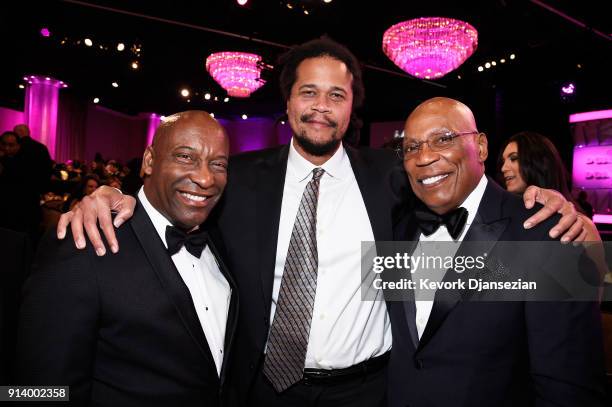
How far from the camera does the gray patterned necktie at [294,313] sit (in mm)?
2080

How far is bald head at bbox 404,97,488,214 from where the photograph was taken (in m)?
1.89

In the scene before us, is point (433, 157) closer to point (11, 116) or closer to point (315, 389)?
point (315, 389)

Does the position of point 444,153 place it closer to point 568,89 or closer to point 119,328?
point 119,328

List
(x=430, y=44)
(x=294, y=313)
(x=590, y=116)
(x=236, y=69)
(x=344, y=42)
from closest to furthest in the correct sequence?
1. (x=294, y=313)
2. (x=430, y=44)
3. (x=344, y=42)
4. (x=236, y=69)
5. (x=590, y=116)

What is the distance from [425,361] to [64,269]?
1.37 metres

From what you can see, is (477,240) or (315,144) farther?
(315,144)

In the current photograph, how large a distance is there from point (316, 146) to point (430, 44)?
469 cm

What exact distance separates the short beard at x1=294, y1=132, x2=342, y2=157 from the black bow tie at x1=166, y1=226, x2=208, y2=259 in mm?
816

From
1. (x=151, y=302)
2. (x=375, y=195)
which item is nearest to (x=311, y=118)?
(x=375, y=195)

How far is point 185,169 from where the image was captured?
5.93 ft

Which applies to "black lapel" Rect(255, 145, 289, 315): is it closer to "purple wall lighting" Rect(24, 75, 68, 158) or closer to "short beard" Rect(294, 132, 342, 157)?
"short beard" Rect(294, 132, 342, 157)

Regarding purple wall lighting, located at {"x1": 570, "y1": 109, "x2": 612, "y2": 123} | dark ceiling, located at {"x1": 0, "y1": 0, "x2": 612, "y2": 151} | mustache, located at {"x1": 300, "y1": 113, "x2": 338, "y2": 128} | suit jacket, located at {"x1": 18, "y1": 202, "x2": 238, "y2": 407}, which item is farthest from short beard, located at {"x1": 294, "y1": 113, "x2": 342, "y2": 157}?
purple wall lighting, located at {"x1": 570, "y1": 109, "x2": 612, "y2": 123}

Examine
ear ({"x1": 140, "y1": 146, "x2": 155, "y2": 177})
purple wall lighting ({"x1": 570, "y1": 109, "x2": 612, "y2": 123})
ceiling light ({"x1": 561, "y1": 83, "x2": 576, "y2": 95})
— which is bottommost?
ear ({"x1": 140, "y1": 146, "x2": 155, "y2": 177})

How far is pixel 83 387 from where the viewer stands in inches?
58.7
